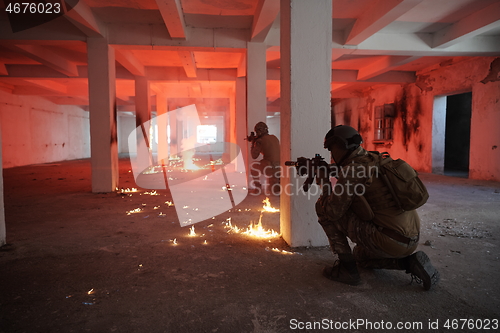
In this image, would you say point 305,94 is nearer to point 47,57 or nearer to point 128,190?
point 128,190

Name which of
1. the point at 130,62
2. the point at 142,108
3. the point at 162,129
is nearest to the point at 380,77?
the point at 130,62

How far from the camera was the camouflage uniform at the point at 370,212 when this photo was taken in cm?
232

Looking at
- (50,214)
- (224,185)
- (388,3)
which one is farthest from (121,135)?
(388,3)

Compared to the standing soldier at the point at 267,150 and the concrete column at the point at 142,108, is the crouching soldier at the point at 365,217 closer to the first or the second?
the standing soldier at the point at 267,150

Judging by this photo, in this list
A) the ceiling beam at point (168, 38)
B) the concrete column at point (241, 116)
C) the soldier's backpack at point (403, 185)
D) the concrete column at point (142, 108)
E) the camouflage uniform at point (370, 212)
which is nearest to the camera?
the soldier's backpack at point (403, 185)

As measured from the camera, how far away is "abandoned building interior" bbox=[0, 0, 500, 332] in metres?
2.26

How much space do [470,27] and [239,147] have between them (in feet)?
22.2

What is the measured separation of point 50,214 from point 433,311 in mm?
5369

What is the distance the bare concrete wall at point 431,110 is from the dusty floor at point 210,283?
544cm

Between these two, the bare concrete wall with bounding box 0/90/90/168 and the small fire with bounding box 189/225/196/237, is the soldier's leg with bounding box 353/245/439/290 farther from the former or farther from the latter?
the bare concrete wall with bounding box 0/90/90/168

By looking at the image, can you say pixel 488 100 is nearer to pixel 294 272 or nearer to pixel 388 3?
pixel 388 3

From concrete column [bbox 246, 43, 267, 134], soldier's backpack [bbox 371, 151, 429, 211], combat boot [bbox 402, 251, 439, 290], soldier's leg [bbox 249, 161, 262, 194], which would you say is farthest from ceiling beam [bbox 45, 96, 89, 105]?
combat boot [bbox 402, 251, 439, 290]

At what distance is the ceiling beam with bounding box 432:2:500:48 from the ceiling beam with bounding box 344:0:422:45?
6.73 ft

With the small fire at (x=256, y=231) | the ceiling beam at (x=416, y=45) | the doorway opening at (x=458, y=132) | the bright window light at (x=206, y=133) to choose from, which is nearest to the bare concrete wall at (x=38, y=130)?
the small fire at (x=256, y=231)
